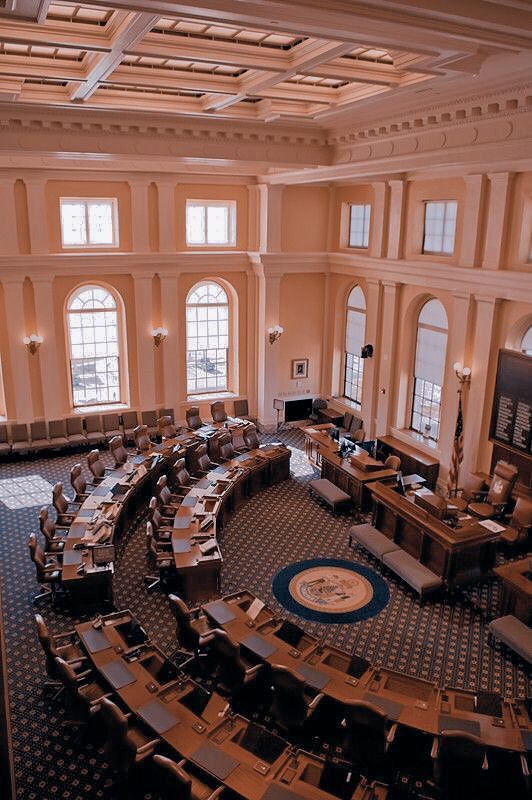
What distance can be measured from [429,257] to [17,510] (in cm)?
1054

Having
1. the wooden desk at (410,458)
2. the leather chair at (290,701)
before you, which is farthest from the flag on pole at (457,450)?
the leather chair at (290,701)

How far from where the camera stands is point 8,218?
15.6m

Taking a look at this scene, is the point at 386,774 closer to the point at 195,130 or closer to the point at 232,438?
the point at 232,438

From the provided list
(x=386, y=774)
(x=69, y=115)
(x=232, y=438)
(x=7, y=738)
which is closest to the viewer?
(x=7, y=738)

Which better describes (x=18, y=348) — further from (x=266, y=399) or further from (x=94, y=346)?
(x=266, y=399)

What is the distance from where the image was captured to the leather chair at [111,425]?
57.7 ft

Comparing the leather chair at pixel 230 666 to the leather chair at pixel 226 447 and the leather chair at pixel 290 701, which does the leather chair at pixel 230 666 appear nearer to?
the leather chair at pixel 290 701

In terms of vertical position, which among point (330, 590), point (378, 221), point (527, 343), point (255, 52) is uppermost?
point (255, 52)

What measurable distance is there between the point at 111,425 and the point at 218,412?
2901 millimetres

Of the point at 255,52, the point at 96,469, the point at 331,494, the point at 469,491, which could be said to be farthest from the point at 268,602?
the point at 255,52

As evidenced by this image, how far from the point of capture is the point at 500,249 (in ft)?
40.7

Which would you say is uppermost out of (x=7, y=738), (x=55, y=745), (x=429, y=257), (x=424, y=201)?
(x=424, y=201)

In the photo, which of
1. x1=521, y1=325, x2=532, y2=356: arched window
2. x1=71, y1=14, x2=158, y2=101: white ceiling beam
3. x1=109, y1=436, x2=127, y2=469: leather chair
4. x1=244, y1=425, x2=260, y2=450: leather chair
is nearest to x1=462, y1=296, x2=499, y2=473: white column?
x1=521, y1=325, x2=532, y2=356: arched window

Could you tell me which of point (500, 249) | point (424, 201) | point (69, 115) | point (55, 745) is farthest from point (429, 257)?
point (55, 745)
